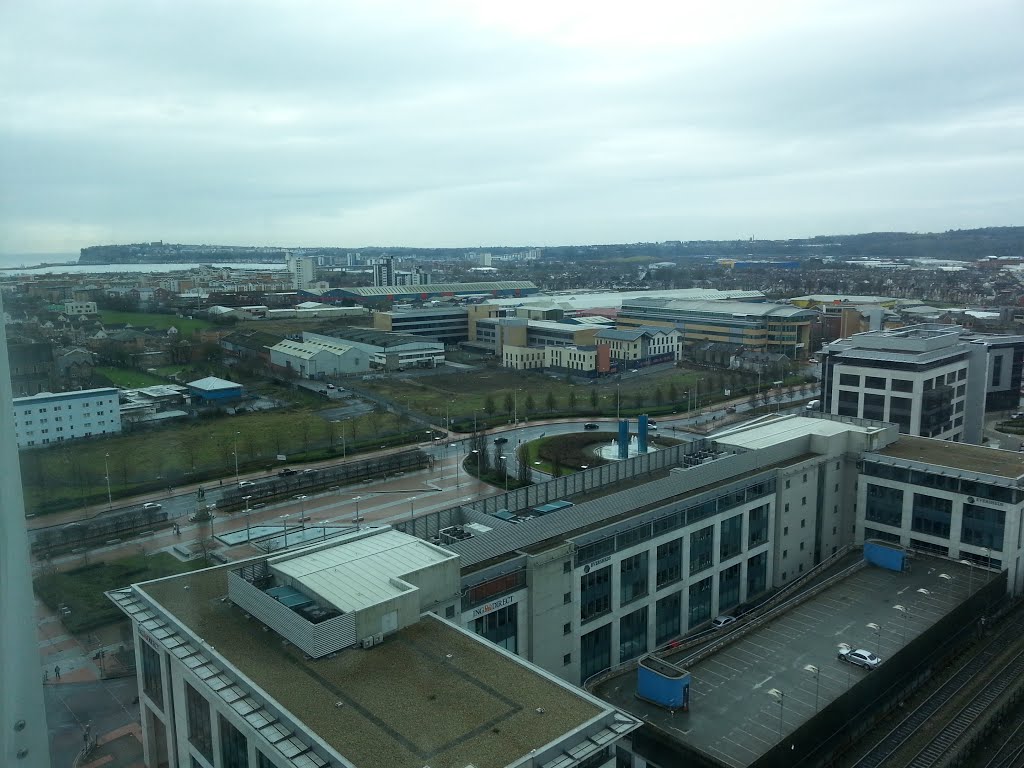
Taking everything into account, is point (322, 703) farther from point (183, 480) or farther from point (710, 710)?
point (183, 480)

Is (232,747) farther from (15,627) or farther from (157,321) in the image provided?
(157,321)

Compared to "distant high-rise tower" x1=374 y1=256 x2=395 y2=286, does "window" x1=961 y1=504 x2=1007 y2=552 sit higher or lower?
lower

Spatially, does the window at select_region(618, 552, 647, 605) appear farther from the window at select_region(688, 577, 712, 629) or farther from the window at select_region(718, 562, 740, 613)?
the window at select_region(718, 562, 740, 613)

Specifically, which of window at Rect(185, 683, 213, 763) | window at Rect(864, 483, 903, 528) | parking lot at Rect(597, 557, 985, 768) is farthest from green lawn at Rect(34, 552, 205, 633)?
window at Rect(864, 483, 903, 528)

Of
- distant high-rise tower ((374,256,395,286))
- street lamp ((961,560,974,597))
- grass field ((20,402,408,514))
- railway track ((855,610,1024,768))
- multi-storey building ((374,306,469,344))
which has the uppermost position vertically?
distant high-rise tower ((374,256,395,286))

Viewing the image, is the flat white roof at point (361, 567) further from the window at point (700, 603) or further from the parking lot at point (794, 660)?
the window at point (700, 603)

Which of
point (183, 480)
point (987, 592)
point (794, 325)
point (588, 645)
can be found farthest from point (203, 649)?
point (794, 325)

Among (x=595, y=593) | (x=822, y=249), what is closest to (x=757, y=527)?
(x=595, y=593)
